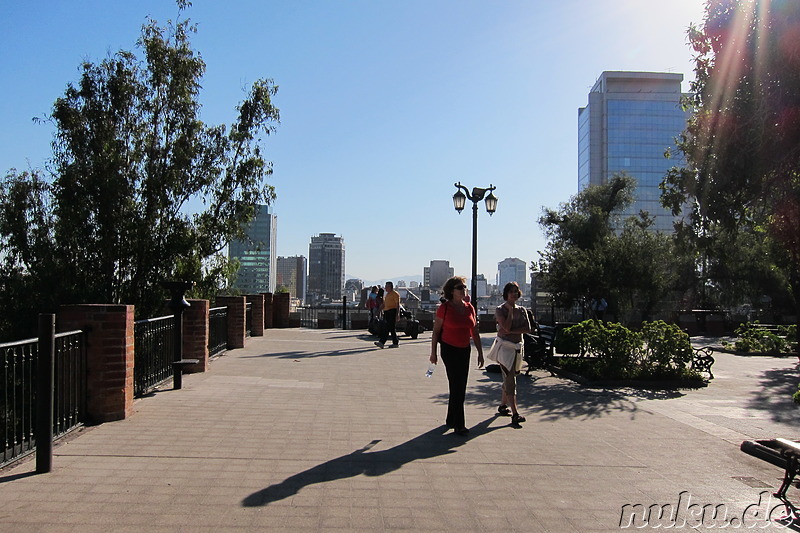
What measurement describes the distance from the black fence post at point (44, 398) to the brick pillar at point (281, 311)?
1915 centimetres

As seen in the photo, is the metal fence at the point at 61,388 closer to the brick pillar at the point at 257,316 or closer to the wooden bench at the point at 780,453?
the wooden bench at the point at 780,453

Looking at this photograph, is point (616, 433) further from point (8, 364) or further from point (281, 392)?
point (8, 364)

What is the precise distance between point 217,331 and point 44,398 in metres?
8.68

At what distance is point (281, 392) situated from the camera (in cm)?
914

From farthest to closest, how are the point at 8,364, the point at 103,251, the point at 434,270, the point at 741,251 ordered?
the point at 434,270, the point at 741,251, the point at 103,251, the point at 8,364

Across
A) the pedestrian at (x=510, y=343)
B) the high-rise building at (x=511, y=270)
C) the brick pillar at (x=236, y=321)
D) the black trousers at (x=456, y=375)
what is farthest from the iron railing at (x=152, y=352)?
the high-rise building at (x=511, y=270)

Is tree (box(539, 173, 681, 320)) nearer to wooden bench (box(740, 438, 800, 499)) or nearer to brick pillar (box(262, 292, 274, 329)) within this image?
brick pillar (box(262, 292, 274, 329))

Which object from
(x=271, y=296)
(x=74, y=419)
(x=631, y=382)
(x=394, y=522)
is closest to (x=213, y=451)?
(x=74, y=419)

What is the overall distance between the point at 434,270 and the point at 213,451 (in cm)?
4024

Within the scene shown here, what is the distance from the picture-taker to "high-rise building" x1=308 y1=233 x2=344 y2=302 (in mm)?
127188

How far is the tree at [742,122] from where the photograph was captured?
9.68 metres

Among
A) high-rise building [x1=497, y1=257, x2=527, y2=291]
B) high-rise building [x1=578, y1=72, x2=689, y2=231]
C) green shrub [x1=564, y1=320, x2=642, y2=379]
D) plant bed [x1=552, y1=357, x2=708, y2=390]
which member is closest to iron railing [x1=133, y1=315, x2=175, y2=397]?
plant bed [x1=552, y1=357, x2=708, y2=390]

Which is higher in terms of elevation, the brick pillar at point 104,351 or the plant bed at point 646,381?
the brick pillar at point 104,351

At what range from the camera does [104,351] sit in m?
6.56
